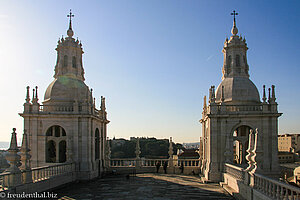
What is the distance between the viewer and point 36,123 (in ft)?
79.0

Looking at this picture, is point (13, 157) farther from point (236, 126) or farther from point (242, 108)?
point (242, 108)

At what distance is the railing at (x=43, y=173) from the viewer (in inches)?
574

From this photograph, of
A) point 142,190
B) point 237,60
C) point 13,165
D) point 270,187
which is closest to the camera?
point 270,187

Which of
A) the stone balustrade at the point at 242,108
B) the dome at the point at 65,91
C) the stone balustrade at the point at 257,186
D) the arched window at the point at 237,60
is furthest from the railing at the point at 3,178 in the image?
the arched window at the point at 237,60

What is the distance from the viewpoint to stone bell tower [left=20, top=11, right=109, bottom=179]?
78.9ft

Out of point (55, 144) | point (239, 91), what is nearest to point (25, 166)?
point (55, 144)

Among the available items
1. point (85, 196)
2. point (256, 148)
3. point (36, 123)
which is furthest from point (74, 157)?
point (256, 148)

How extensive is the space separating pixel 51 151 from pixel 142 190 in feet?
36.3

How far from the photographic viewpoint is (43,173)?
1864cm

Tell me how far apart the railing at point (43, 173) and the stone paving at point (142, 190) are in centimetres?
123

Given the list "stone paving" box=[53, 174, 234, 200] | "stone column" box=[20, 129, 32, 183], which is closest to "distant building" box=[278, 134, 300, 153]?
"stone paving" box=[53, 174, 234, 200]

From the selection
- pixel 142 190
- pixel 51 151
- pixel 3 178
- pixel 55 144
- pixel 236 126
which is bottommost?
pixel 142 190

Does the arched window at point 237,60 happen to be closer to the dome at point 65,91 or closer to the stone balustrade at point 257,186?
the stone balustrade at point 257,186

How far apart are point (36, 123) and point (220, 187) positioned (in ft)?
52.3
